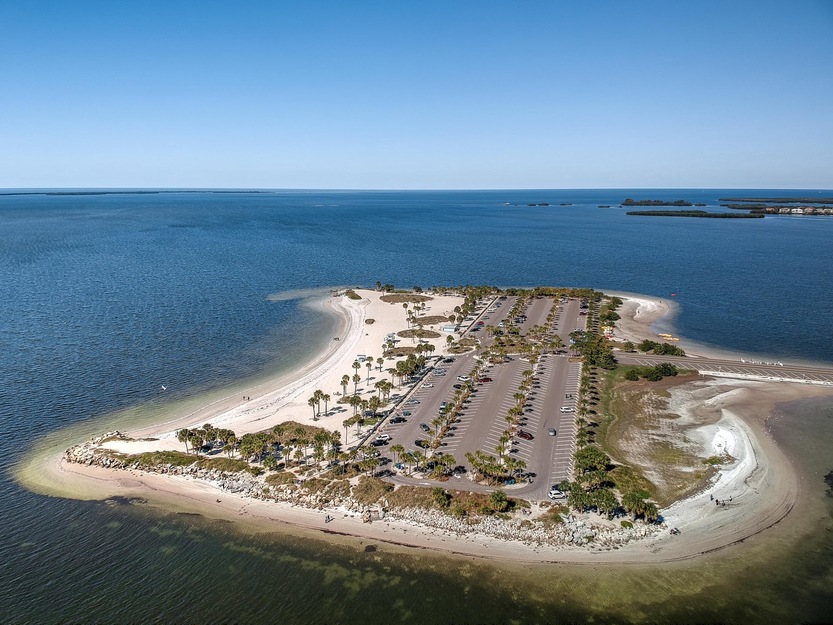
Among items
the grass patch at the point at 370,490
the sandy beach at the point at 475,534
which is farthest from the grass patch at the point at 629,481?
the grass patch at the point at 370,490

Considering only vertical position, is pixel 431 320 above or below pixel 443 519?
above

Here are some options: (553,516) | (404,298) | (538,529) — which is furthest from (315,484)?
(404,298)

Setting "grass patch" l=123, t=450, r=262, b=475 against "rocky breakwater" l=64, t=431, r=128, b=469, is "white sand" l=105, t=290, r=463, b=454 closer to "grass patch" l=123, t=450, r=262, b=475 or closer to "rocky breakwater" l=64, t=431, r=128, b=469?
"rocky breakwater" l=64, t=431, r=128, b=469

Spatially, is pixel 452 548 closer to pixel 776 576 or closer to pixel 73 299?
pixel 776 576

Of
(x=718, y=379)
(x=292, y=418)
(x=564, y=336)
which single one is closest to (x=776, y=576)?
(x=718, y=379)

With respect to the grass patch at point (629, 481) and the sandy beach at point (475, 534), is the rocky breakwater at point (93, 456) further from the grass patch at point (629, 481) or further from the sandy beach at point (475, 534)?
the grass patch at point (629, 481)

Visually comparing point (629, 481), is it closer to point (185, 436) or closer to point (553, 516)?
point (553, 516)
